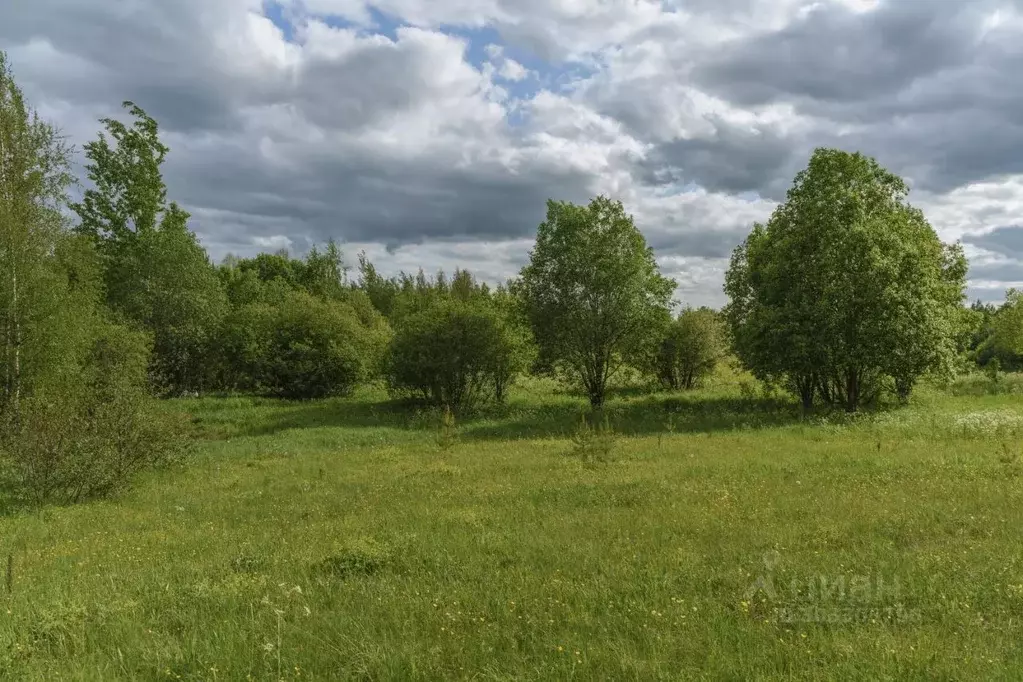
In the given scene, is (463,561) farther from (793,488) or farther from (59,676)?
(793,488)

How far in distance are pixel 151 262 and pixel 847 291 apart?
39254 millimetres

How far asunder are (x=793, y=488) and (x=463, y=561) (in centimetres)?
747

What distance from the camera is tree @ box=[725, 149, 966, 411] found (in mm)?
23938

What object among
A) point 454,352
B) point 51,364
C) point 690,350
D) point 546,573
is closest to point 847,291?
point 690,350

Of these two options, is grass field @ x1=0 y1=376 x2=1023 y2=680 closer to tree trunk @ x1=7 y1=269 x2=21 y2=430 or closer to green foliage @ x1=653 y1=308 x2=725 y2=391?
tree trunk @ x1=7 y1=269 x2=21 y2=430

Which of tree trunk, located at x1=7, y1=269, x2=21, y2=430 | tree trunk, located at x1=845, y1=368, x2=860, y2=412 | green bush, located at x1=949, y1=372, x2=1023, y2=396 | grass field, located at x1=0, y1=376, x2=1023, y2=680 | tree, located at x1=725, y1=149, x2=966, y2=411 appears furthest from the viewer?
green bush, located at x1=949, y1=372, x2=1023, y2=396

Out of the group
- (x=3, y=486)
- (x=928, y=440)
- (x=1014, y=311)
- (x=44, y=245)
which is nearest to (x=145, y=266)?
(x=44, y=245)

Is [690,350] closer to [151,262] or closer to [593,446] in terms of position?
[593,446]

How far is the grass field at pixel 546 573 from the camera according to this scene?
17.3 feet

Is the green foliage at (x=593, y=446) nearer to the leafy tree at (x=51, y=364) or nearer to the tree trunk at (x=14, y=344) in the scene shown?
the leafy tree at (x=51, y=364)

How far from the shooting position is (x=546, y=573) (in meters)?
7.46

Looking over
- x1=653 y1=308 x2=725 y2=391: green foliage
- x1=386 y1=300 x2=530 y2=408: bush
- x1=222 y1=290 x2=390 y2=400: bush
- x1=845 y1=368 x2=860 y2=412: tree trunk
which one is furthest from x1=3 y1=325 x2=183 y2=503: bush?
x1=653 y1=308 x2=725 y2=391: green foliage

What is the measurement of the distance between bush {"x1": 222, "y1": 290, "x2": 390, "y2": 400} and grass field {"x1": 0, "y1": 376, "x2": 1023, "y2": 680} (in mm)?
20656

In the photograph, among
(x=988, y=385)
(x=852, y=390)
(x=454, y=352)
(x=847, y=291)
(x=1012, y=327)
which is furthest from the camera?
(x=1012, y=327)
